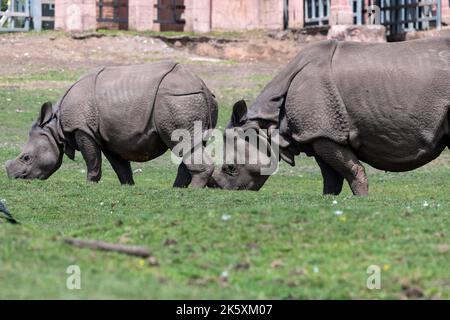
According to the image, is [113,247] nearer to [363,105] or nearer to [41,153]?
[363,105]

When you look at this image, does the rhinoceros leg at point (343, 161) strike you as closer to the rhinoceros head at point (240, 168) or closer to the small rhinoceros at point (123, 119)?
the rhinoceros head at point (240, 168)

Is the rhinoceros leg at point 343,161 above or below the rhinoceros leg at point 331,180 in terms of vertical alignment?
above

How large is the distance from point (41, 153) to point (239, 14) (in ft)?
74.0

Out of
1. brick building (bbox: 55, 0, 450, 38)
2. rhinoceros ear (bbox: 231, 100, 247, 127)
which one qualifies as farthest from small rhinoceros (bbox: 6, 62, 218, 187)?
brick building (bbox: 55, 0, 450, 38)

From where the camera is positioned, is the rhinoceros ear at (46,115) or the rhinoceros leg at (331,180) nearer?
the rhinoceros leg at (331,180)

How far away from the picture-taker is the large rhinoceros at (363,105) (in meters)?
15.4

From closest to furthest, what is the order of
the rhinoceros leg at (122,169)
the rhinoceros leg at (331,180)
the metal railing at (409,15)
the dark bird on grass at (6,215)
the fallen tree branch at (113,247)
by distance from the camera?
the fallen tree branch at (113,247) → the dark bird on grass at (6,215) → the rhinoceros leg at (331,180) → the rhinoceros leg at (122,169) → the metal railing at (409,15)

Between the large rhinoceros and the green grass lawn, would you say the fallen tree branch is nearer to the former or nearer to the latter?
the green grass lawn

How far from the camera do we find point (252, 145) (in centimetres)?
1689

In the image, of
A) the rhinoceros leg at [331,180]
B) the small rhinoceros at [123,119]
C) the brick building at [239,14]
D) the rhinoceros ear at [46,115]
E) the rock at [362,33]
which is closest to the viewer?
the rhinoceros leg at [331,180]

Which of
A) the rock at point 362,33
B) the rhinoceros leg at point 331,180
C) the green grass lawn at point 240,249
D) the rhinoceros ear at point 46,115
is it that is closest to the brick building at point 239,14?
the rock at point 362,33

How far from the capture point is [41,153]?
18.8m

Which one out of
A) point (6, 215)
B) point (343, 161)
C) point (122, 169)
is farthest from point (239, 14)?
point (6, 215)

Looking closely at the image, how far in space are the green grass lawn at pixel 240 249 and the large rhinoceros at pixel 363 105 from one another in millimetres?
913
